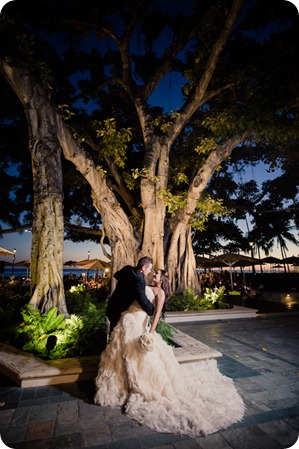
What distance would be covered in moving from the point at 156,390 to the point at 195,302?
6.17 meters

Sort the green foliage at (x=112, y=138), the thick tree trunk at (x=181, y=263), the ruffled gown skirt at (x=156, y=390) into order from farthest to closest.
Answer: the thick tree trunk at (x=181, y=263)
the green foliage at (x=112, y=138)
the ruffled gown skirt at (x=156, y=390)

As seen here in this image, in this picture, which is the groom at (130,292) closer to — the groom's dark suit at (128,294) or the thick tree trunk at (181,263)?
the groom's dark suit at (128,294)

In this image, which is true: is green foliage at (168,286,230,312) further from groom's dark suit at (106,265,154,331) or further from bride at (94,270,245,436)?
groom's dark suit at (106,265,154,331)

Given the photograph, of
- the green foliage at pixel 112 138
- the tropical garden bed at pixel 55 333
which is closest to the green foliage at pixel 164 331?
the tropical garden bed at pixel 55 333

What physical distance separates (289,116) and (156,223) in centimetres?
562

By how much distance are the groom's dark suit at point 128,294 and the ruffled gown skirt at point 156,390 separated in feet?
0.40

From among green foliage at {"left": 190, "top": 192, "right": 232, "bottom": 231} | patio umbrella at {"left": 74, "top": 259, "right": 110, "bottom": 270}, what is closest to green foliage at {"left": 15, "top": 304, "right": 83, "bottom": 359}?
green foliage at {"left": 190, "top": 192, "right": 232, "bottom": 231}

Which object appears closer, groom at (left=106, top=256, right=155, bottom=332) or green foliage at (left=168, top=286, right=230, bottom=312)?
groom at (left=106, top=256, right=155, bottom=332)

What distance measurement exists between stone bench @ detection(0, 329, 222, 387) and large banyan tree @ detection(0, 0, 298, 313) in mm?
1539

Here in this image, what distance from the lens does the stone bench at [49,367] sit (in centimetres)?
351

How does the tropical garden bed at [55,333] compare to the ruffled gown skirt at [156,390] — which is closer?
the ruffled gown skirt at [156,390]

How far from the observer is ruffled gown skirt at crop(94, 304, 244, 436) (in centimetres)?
261

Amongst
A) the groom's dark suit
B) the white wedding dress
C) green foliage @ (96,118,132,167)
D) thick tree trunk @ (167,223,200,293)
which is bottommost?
the white wedding dress

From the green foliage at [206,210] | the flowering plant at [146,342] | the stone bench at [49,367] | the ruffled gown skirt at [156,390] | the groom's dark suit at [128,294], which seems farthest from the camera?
the green foliage at [206,210]
